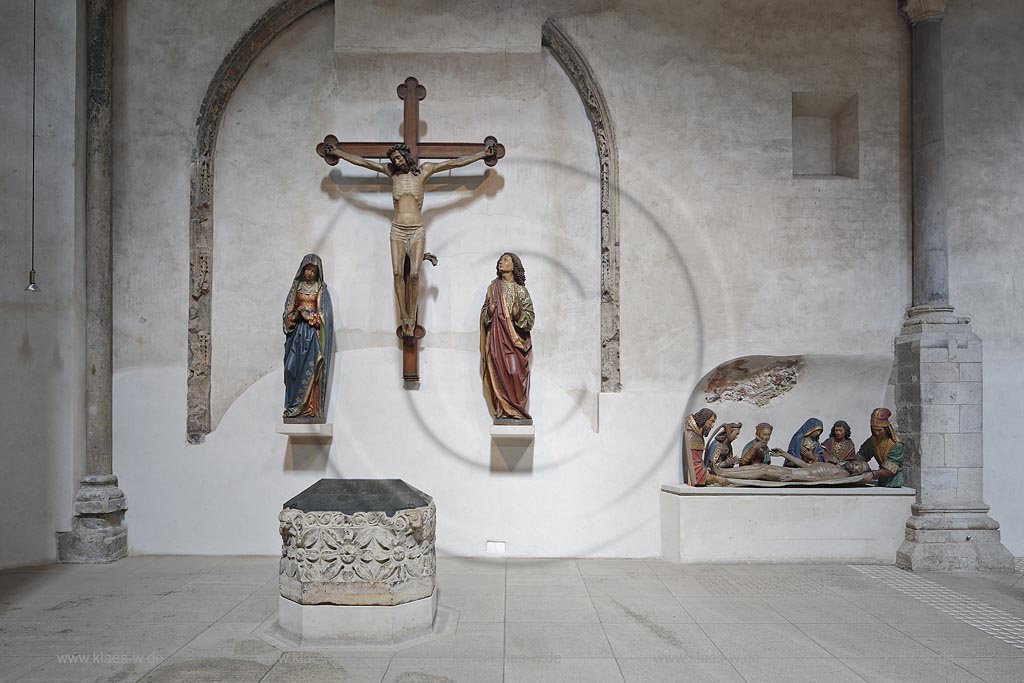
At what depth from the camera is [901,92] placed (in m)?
6.79

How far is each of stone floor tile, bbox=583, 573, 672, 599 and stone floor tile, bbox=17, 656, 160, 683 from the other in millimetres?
2793

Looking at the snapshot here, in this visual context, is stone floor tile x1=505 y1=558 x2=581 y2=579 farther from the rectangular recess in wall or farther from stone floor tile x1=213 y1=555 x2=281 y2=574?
the rectangular recess in wall

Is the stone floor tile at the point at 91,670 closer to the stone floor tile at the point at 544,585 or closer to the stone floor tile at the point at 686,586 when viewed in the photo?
the stone floor tile at the point at 544,585

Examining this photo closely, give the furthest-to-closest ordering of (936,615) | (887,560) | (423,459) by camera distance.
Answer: (423,459)
(887,560)
(936,615)

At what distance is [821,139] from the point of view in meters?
7.16

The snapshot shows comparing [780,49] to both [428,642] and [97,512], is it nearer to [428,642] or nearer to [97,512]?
[428,642]

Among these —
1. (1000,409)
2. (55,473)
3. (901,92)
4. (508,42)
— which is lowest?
(55,473)

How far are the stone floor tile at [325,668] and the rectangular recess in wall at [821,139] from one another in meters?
5.38

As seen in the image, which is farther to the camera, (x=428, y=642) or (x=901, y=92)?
(x=901, y=92)

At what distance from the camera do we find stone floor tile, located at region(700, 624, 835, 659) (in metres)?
4.09

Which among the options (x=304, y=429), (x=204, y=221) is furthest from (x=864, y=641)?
(x=204, y=221)

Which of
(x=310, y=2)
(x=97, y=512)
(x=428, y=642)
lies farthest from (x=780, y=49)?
(x=97, y=512)

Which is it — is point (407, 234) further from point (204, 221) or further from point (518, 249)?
→ point (204, 221)

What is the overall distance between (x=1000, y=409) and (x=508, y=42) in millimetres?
5198
